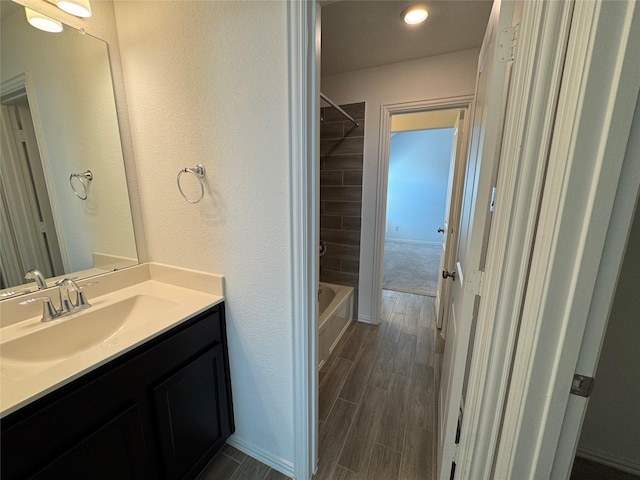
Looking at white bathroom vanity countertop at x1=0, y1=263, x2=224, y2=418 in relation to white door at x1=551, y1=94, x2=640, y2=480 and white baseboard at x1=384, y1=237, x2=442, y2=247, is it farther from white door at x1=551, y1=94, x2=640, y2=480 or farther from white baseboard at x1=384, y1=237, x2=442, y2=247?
white baseboard at x1=384, y1=237, x2=442, y2=247

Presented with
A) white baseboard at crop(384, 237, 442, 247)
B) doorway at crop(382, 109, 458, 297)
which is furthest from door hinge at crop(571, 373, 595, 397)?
white baseboard at crop(384, 237, 442, 247)

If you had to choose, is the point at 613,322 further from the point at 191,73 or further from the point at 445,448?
the point at 191,73

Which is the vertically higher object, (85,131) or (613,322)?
(85,131)

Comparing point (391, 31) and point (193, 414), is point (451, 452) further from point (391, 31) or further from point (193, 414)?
point (391, 31)

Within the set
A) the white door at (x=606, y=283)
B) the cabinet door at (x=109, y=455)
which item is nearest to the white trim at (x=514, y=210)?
the white door at (x=606, y=283)

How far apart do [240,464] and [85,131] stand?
1.82 metres

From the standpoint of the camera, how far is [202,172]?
1.15 meters

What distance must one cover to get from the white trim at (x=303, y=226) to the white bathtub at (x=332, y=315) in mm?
775

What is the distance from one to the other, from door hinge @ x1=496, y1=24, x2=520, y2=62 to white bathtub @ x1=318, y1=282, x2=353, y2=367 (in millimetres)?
1789

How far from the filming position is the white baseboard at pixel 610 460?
1243 millimetres

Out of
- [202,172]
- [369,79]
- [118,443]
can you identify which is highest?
[369,79]

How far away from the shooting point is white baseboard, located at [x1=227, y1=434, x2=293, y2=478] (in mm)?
1281

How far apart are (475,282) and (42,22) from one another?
196 cm

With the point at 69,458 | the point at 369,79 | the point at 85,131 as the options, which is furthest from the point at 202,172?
the point at 369,79
